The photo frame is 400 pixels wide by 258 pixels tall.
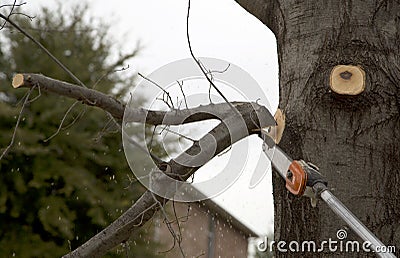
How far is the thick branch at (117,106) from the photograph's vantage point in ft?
6.19

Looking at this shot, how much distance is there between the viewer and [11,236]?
14.0 feet

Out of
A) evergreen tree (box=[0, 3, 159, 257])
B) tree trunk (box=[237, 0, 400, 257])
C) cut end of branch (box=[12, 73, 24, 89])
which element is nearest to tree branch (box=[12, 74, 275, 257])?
cut end of branch (box=[12, 73, 24, 89])

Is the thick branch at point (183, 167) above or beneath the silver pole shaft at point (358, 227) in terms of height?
above

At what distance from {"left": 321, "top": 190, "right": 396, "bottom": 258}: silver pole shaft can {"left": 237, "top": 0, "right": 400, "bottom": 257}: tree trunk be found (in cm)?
28

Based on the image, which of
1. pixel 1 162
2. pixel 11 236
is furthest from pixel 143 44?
pixel 11 236

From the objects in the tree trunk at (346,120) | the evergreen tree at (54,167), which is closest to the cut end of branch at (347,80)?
the tree trunk at (346,120)

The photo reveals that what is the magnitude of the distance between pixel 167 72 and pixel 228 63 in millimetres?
173

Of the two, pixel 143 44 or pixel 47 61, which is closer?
pixel 47 61

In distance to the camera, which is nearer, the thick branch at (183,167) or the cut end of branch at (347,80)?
the cut end of branch at (347,80)

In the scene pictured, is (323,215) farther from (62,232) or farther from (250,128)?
(62,232)

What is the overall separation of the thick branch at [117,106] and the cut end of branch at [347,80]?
282 millimetres

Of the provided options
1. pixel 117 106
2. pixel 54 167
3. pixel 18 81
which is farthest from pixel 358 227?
pixel 54 167

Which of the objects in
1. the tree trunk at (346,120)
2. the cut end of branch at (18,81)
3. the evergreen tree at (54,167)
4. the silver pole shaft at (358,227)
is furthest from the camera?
the evergreen tree at (54,167)

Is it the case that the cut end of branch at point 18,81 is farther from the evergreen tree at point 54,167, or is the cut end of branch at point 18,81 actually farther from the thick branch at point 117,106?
the evergreen tree at point 54,167
